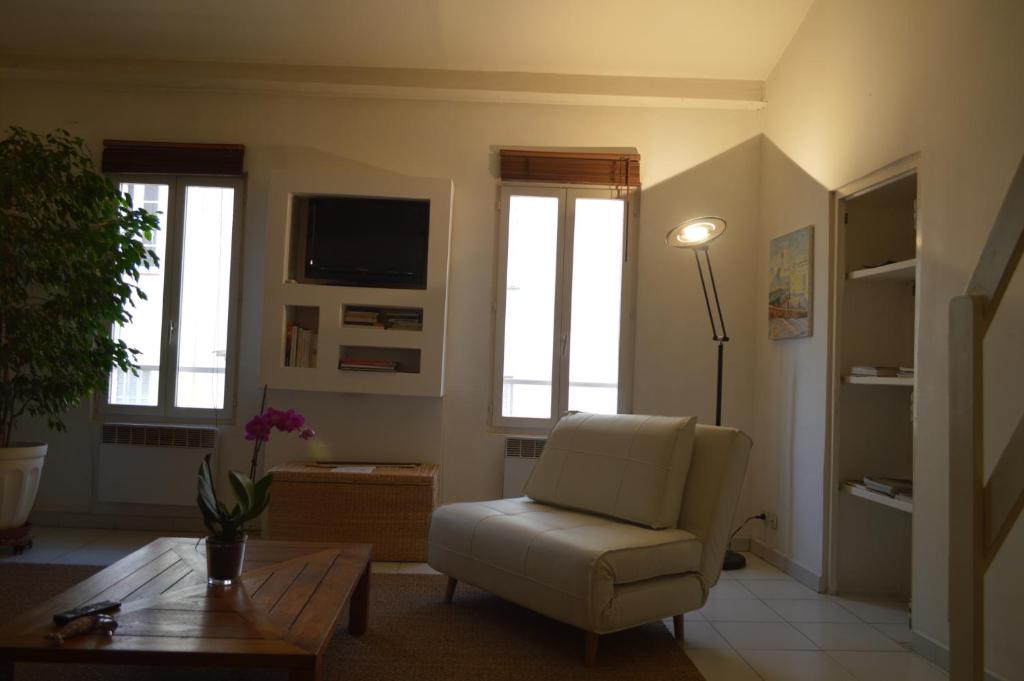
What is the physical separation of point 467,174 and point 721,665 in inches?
123

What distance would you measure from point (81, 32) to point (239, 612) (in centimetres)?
390

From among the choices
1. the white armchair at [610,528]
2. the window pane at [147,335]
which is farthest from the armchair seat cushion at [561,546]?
the window pane at [147,335]

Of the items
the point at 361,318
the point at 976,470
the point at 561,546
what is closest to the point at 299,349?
the point at 361,318

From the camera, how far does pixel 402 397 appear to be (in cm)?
466

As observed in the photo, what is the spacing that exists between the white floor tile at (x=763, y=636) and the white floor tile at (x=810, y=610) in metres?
0.14

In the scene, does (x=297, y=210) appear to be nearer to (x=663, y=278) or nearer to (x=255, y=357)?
(x=255, y=357)

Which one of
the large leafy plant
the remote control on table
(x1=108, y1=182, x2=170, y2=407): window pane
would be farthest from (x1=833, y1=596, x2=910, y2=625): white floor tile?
(x1=108, y1=182, x2=170, y2=407): window pane

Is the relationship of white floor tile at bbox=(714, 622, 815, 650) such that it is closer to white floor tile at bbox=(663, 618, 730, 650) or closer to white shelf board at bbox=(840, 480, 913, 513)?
white floor tile at bbox=(663, 618, 730, 650)

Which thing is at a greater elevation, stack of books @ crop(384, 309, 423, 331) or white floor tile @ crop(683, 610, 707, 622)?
stack of books @ crop(384, 309, 423, 331)

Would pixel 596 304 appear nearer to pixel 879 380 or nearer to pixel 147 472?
pixel 879 380

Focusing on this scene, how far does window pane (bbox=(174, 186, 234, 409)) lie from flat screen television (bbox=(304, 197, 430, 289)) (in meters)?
0.60

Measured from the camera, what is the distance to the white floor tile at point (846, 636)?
2.99 meters

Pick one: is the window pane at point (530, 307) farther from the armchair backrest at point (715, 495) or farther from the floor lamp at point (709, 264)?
the armchair backrest at point (715, 495)

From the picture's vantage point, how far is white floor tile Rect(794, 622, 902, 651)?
2.99m
